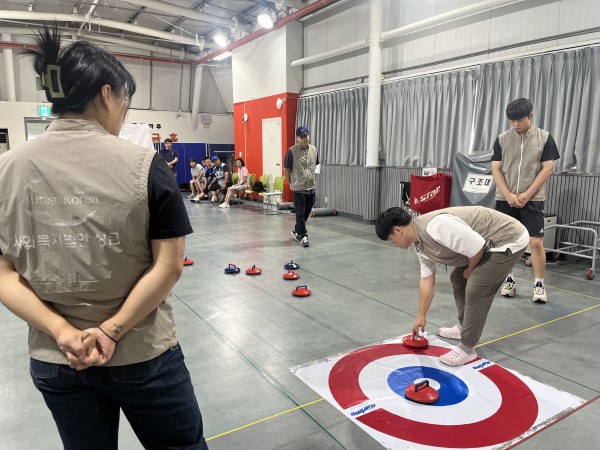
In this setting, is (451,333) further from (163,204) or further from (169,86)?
(169,86)

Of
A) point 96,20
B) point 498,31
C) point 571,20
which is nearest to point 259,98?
point 96,20

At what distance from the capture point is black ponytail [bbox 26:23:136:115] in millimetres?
954

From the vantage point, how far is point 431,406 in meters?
2.25

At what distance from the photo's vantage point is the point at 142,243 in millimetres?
956

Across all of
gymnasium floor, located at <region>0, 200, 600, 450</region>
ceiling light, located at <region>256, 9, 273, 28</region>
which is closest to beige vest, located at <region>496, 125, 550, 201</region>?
gymnasium floor, located at <region>0, 200, 600, 450</region>

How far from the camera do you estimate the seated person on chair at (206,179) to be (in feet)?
39.2

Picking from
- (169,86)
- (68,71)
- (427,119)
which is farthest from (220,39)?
(68,71)

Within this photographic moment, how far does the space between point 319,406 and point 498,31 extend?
237 inches

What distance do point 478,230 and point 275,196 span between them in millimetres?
8374

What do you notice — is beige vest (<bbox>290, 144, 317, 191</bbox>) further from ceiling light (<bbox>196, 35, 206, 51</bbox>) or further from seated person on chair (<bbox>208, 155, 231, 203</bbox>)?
ceiling light (<bbox>196, 35, 206, 51</bbox>)

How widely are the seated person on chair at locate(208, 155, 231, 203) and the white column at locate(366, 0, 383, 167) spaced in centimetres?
447

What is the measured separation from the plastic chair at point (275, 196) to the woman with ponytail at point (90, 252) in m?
8.74

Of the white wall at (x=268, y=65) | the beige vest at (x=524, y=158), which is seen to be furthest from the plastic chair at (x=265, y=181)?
the beige vest at (x=524, y=158)

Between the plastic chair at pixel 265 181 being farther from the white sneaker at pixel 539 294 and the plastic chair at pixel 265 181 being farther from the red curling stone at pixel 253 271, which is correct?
the white sneaker at pixel 539 294
